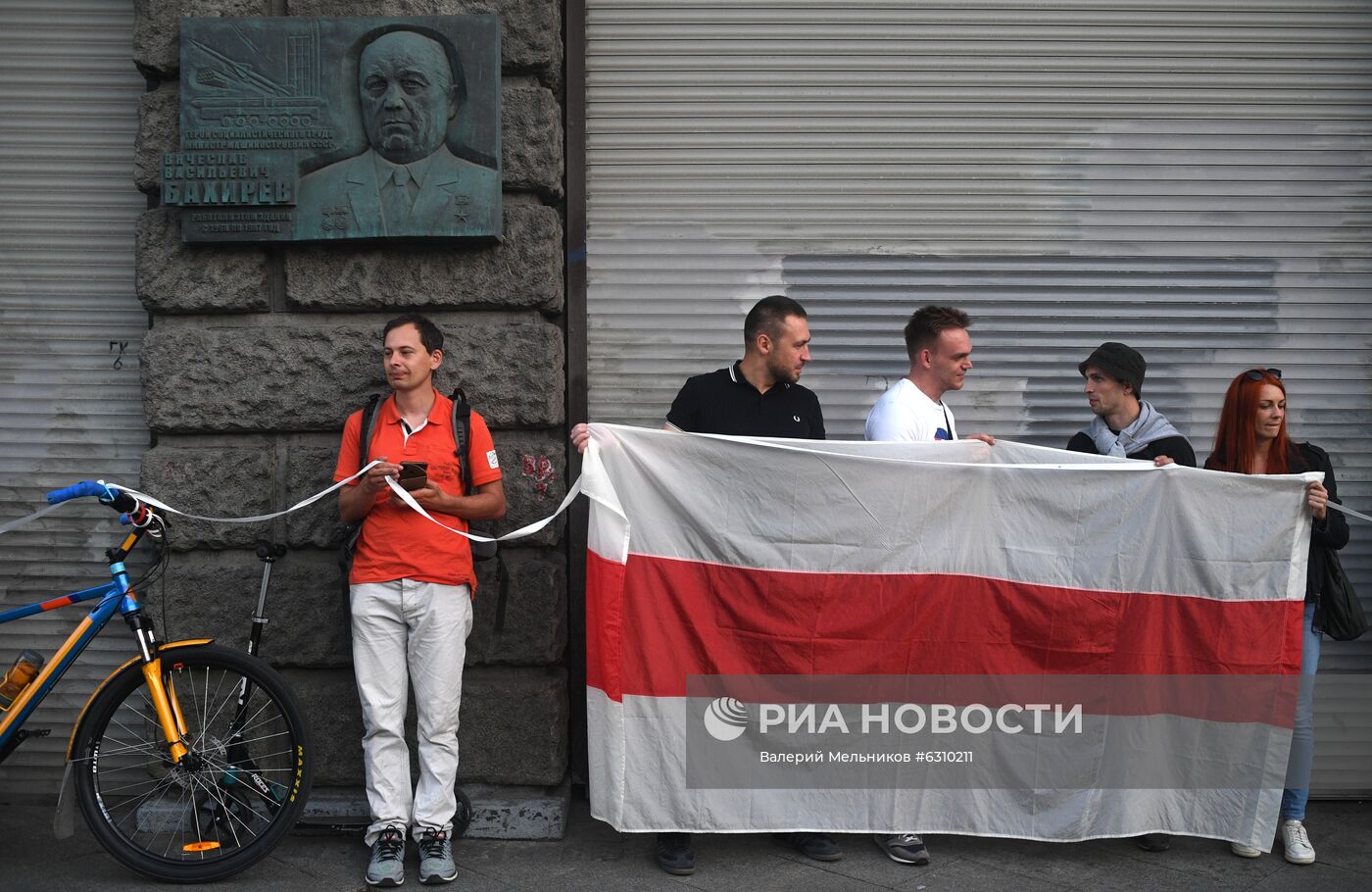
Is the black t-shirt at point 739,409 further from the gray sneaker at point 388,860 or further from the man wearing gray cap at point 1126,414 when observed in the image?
the gray sneaker at point 388,860

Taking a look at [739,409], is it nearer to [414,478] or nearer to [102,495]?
[414,478]

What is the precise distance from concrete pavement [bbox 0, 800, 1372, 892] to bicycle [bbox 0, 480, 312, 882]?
162mm

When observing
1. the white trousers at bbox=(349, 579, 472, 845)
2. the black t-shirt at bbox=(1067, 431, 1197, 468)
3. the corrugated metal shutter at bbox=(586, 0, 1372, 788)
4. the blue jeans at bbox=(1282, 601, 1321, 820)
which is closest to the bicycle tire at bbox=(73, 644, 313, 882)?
the white trousers at bbox=(349, 579, 472, 845)

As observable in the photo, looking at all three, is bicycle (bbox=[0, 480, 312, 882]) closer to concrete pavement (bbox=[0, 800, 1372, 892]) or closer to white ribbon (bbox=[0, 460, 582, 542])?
white ribbon (bbox=[0, 460, 582, 542])

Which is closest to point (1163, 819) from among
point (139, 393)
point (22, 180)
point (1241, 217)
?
point (1241, 217)

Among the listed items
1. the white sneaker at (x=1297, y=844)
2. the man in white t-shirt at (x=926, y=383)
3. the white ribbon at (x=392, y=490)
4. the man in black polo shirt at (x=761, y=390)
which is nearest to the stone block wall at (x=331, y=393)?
the white ribbon at (x=392, y=490)

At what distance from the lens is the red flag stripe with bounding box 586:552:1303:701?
A: 4.66 metres

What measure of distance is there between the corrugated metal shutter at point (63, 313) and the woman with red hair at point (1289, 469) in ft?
15.6

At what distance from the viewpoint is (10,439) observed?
5574mm

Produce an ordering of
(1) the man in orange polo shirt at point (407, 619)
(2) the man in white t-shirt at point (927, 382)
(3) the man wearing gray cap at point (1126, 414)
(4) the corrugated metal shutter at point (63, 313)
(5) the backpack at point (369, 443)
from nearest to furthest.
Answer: (1) the man in orange polo shirt at point (407, 619), (5) the backpack at point (369, 443), (2) the man in white t-shirt at point (927, 382), (3) the man wearing gray cap at point (1126, 414), (4) the corrugated metal shutter at point (63, 313)

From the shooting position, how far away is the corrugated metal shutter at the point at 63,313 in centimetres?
550

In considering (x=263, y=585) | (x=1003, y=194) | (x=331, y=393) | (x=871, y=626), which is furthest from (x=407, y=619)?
(x=1003, y=194)

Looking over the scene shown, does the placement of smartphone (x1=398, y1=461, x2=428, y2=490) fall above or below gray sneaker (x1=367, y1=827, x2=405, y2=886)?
above

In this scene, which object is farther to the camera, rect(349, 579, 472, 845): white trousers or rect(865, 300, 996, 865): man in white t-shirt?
rect(865, 300, 996, 865): man in white t-shirt
